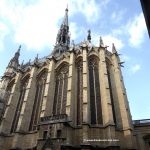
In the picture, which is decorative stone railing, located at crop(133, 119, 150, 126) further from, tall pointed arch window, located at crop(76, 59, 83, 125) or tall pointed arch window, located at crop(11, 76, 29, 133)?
tall pointed arch window, located at crop(11, 76, 29, 133)

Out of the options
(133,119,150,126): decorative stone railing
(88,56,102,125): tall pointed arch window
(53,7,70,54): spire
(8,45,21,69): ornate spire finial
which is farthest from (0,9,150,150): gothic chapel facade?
(53,7,70,54): spire

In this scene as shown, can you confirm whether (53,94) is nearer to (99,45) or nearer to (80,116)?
(80,116)

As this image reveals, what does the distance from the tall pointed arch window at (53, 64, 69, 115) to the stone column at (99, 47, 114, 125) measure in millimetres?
4099

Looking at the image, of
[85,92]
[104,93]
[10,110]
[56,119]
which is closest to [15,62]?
[10,110]

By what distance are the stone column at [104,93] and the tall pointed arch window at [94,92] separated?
1.62ft

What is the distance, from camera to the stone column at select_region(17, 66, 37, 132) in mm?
20869

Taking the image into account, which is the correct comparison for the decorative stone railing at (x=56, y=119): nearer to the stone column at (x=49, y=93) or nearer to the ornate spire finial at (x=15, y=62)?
the stone column at (x=49, y=93)

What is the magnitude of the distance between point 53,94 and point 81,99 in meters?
3.66

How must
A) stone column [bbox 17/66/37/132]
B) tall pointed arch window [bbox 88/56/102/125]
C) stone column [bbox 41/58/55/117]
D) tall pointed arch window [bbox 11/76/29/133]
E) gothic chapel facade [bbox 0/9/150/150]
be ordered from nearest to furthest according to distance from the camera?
gothic chapel facade [bbox 0/9/150/150] < tall pointed arch window [bbox 88/56/102/125] < stone column [bbox 41/58/55/117] < stone column [bbox 17/66/37/132] < tall pointed arch window [bbox 11/76/29/133]

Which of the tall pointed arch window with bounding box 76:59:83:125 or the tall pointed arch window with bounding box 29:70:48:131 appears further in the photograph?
the tall pointed arch window with bounding box 29:70:48:131

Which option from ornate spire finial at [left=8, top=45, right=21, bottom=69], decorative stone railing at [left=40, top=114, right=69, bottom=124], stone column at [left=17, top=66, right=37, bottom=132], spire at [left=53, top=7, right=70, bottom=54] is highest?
spire at [left=53, top=7, right=70, bottom=54]

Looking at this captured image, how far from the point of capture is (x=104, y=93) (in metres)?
19.9

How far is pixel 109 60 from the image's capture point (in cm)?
2430

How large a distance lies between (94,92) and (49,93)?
496 centimetres
